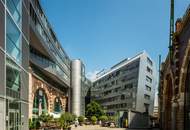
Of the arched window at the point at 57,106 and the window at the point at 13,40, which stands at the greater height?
the window at the point at 13,40

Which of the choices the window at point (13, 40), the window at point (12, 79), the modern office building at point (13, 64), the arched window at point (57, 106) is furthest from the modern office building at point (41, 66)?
the window at point (12, 79)

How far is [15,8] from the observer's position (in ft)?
79.0

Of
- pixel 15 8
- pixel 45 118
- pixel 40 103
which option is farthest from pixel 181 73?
pixel 40 103

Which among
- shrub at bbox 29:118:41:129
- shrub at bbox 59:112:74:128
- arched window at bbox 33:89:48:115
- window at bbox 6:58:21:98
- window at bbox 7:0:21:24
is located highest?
window at bbox 7:0:21:24

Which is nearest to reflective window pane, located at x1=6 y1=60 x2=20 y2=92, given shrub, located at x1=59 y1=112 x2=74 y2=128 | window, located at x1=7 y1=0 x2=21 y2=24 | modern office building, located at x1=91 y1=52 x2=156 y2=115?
window, located at x1=7 y1=0 x2=21 y2=24

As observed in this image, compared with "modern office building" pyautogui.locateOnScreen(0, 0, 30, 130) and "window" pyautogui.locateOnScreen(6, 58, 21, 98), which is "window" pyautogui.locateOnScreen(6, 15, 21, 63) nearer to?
"modern office building" pyautogui.locateOnScreen(0, 0, 30, 130)

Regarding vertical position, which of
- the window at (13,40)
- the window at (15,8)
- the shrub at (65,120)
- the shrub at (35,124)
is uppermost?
the window at (15,8)

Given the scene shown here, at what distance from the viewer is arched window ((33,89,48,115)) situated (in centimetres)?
→ 5736

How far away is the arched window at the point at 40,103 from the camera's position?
57.4 meters

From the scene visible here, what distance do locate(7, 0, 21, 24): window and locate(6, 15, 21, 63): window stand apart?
584mm

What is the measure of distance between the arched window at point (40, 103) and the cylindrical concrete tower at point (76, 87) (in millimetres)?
33578

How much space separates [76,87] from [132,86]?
1638cm

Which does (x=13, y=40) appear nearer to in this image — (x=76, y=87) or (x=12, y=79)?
(x=12, y=79)

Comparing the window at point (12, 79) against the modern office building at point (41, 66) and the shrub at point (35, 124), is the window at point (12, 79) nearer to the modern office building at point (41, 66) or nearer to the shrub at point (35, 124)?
the modern office building at point (41, 66)
